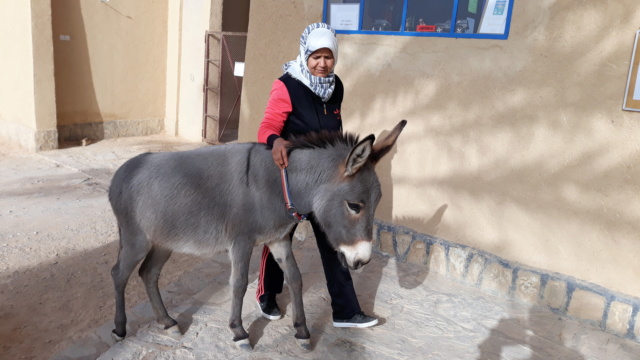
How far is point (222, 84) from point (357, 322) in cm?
779

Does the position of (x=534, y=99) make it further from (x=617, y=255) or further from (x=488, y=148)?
(x=617, y=255)

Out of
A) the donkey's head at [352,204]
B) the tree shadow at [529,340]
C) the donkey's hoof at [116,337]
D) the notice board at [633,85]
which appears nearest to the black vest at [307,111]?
the donkey's head at [352,204]

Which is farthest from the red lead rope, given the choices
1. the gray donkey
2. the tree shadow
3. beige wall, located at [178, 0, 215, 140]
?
beige wall, located at [178, 0, 215, 140]

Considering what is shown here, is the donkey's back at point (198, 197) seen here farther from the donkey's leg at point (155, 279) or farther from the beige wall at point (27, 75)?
the beige wall at point (27, 75)

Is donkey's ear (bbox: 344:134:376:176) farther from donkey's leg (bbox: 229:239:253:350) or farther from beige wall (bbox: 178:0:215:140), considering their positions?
beige wall (bbox: 178:0:215:140)

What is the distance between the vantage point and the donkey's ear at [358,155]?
235 centimetres

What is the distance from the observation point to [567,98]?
3.40m

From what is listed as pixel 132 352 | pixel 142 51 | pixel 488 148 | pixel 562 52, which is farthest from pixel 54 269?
pixel 142 51

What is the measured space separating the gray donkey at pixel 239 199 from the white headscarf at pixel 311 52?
12.9 inches

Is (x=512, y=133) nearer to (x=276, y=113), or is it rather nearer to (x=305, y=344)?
(x=276, y=113)

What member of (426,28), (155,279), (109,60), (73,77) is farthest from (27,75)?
(426,28)

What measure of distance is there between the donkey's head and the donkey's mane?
0.17 meters

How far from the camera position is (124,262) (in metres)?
2.90

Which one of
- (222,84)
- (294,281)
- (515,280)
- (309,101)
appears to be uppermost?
(309,101)
